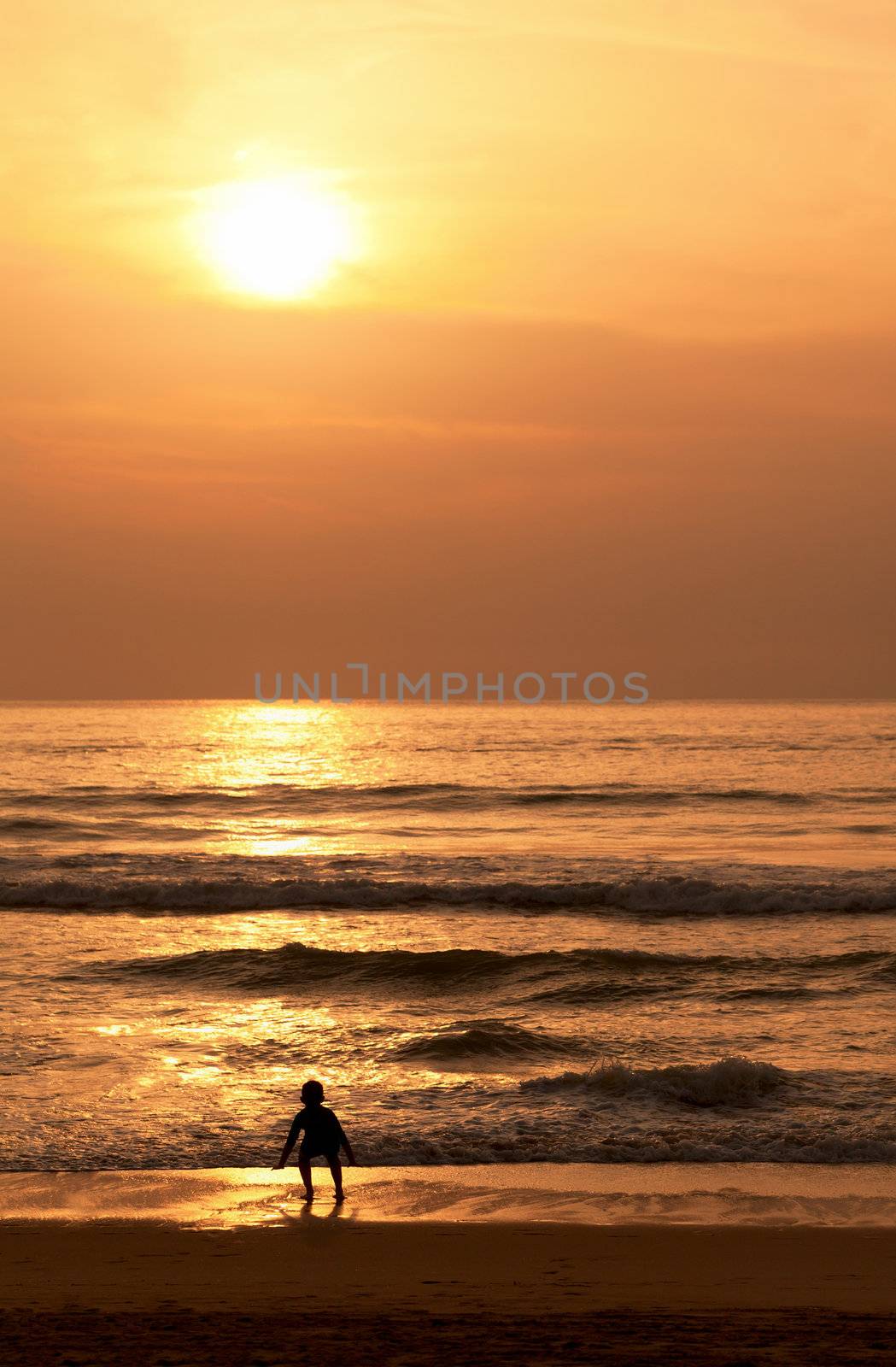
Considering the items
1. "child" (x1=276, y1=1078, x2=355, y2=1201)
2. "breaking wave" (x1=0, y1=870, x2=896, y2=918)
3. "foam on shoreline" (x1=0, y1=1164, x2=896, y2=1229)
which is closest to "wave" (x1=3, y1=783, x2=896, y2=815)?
"breaking wave" (x1=0, y1=870, x2=896, y2=918)

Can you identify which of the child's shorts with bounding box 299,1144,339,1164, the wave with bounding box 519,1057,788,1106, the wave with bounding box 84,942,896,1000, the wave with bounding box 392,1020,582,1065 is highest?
the child's shorts with bounding box 299,1144,339,1164

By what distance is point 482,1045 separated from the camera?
52.6 ft

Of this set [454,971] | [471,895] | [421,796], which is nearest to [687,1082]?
[454,971]

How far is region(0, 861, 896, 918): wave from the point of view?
92.4 ft

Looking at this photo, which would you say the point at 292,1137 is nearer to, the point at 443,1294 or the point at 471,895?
the point at 443,1294

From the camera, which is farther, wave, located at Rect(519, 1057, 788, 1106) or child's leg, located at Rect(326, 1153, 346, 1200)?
wave, located at Rect(519, 1057, 788, 1106)

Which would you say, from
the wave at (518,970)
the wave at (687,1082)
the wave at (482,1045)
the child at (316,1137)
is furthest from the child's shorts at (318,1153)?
the wave at (518,970)

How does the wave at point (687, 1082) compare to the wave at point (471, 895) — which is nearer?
the wave at point (687, 1082)

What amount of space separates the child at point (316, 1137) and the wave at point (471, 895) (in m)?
18.3

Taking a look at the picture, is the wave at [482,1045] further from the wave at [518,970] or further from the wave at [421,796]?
the wave at [421,796]

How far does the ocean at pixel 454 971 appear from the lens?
42.3 feet

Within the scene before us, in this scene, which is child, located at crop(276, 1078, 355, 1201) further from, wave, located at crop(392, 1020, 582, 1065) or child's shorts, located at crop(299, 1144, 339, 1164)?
wave, located at crop(392, 1020, 582, 1065)

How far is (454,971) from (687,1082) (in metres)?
7.97

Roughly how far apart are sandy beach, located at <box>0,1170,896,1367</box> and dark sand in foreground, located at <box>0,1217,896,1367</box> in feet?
0.06
